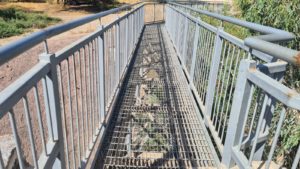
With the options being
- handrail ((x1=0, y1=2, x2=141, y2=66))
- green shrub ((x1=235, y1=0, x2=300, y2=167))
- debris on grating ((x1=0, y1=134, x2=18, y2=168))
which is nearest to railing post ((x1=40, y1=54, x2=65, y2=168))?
handrail ((x1=0, y1=2, x2=141, y2=66))

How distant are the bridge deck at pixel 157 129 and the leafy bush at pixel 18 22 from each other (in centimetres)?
1321

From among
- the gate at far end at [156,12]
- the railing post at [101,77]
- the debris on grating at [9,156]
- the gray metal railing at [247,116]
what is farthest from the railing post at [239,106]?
the gate at far end at [156,12]

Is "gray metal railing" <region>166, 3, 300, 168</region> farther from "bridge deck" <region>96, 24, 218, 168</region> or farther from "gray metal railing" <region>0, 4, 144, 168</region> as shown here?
"gray metal railing" <region>0, 4, 144, 168</region>

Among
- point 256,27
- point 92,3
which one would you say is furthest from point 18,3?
point 256,27

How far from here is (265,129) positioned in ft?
6.86

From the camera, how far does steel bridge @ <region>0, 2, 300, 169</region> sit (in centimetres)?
152

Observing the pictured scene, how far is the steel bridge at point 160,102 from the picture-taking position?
1521mm

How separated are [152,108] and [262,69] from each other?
2618mm

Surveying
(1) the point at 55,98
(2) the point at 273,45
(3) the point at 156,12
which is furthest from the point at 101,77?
(3) the point at 156,12

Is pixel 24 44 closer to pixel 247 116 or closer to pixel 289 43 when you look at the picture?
pixel 247 116

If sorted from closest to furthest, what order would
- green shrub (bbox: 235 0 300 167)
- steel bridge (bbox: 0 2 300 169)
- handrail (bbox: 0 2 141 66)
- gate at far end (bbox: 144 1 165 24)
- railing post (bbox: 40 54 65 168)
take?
handrail (bbox: 0 2 141 66)
steel bridge (bbox: 0 2 300 169)
railing post (bbox: 40 54 65 168)
green shrub (bbox: 235 0 300 167)
gate at far end (bbox: 144 1 165 24)

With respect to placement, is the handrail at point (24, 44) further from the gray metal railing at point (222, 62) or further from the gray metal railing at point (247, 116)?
the gray metal railing at point (247, 116)

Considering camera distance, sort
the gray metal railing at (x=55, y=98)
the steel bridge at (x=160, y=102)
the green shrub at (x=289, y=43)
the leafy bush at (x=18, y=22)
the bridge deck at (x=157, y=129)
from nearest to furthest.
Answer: the gray metal railing at (x=55, y=98) → the steel bridge at (x=160, y=102) → the bridge deck at (x=157, y=129) → the green shrub at (x=289, y=43) → the leafy bush at (x=18, y=22)

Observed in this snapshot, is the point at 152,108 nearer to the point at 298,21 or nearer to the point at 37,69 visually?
the point at 298,21
